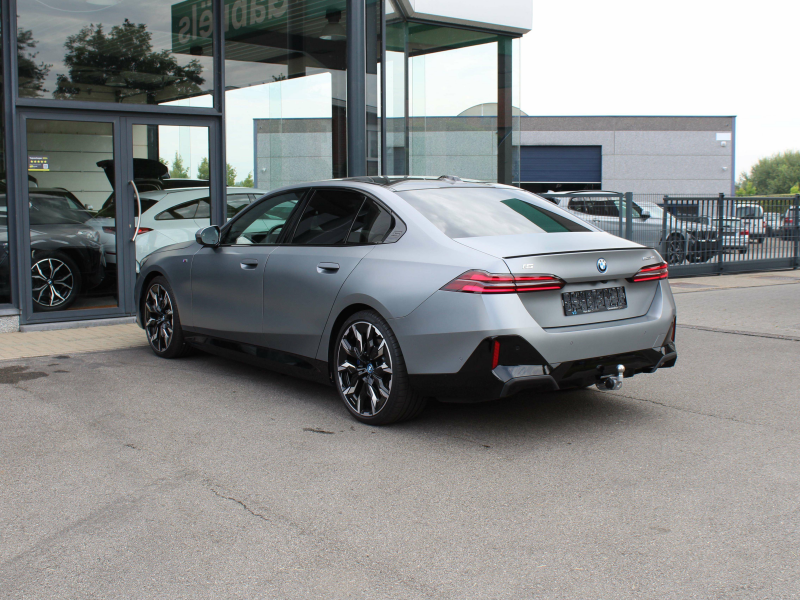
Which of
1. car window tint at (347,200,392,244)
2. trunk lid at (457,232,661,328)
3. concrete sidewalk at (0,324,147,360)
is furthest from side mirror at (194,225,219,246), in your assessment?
trunk lid at (457,232,661,328)

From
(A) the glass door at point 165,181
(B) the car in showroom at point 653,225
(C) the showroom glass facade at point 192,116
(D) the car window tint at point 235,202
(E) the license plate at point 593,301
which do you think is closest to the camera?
(E) the license plate at point 593,301

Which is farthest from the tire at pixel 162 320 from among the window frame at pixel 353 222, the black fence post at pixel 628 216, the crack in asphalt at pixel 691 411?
the black fence post at pixel 628 216

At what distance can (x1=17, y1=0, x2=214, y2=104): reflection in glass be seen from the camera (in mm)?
8836

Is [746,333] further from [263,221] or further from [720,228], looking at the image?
[720,228]

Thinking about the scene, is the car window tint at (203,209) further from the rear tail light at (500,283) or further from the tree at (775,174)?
the tree at (775,174)

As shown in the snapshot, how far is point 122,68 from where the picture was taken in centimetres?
959

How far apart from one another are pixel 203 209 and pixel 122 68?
1.92m

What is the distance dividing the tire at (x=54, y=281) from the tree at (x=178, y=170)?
1.63 metres

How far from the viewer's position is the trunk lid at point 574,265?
4332 mm

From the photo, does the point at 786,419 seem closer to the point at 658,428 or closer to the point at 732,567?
the point at 658,428

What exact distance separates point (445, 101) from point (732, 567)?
1070 centimetres

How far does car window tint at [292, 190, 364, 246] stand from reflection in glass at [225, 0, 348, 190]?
568cm

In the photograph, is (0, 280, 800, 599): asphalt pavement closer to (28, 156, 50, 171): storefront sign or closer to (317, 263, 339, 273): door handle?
(317, 263, 339, 273): door handle

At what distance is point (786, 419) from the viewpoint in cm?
502
